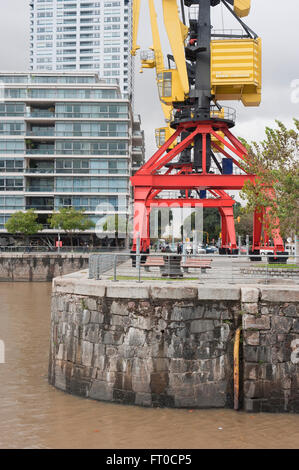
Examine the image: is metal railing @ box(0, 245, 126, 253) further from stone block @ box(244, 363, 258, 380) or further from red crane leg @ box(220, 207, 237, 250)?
stone block @ box(244, 363, 258, 380)

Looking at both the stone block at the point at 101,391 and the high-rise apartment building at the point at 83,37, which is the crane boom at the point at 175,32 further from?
the high-rise apartment building at the point at 83,37

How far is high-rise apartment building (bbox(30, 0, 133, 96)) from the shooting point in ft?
418

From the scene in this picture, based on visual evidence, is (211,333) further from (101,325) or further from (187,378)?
(101,325)

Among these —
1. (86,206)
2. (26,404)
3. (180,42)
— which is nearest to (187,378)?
(26,404)

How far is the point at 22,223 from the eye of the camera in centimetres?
6575

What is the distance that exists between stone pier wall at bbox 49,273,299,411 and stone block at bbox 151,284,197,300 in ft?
0.07

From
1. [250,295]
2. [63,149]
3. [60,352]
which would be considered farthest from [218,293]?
[63,149]

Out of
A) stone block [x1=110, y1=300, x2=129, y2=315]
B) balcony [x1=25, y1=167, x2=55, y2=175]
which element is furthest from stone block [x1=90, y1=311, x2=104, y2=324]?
balcony [x1=25, y1=167, x2=55, y2=175]

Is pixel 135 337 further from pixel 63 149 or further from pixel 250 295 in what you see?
pixel 63 149

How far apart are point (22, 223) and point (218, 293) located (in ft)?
185

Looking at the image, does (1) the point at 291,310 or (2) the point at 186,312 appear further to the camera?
(2) the point at 186,312
